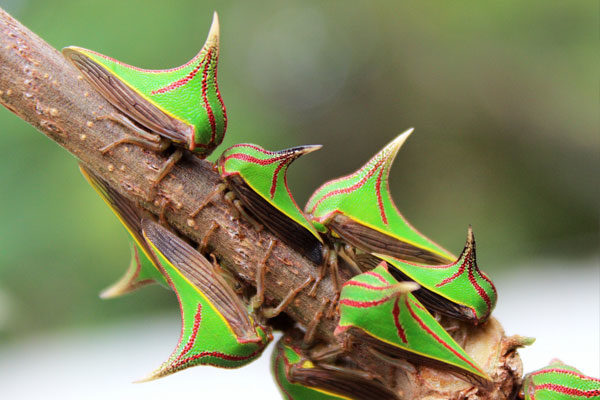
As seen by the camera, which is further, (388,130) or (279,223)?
(388,130)

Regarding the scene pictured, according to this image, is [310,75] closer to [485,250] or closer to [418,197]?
[418,197]

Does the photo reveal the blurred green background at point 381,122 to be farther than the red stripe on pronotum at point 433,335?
Yes

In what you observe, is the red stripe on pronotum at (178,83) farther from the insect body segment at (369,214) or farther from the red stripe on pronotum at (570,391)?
the red stripe on pronotum at (570,391)

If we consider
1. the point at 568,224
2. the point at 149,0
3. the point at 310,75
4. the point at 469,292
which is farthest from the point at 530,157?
the point at 469,292

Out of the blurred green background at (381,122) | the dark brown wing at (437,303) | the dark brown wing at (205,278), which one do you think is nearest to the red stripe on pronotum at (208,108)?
the dark brown wing at (205,278)

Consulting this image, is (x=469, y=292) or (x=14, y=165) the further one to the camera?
(x=14, y=165)

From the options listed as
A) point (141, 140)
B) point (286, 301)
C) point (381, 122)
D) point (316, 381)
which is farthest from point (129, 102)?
point (381, 122)

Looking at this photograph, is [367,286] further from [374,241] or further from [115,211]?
[115,211]
